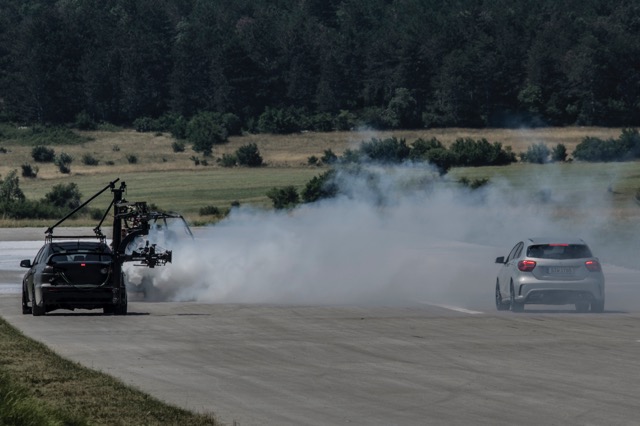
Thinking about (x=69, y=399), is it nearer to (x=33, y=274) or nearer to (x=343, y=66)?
(x=33, y=274)

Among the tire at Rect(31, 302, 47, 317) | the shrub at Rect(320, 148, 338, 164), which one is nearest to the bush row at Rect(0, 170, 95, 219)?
the shrub at Rect(320, 148, 338, 164)

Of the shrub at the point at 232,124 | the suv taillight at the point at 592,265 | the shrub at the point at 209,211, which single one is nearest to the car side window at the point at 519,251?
the suv taillight at the point at 592,265

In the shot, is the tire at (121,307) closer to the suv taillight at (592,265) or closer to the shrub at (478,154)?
the suv taillight at (592,265)

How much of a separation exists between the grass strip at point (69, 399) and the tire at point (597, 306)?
12.7 m

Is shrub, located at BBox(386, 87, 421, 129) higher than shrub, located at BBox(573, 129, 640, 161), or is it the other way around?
shrub, located at BBox(386, 87, 421, 129)

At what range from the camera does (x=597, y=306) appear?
28.5 meters

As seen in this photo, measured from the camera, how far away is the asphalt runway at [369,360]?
49.2 feet

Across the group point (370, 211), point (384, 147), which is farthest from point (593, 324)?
point (384, 147)

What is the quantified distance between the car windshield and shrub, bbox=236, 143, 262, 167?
9165 centimetres

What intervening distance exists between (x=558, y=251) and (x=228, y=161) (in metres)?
93.4

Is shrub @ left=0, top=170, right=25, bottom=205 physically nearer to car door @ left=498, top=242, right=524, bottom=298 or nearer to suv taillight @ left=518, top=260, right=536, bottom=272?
car door @ left=498, top=242, right=524, bottom=298

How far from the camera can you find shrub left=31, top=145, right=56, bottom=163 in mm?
122438

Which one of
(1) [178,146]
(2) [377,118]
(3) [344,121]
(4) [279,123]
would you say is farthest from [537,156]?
(4) [279,123]

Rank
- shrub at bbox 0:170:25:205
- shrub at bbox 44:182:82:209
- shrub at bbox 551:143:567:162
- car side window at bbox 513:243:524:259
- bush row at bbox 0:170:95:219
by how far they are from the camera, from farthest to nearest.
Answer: shrub at bbox 0:170:25:205, shrub at bbox 44:182:82:209, shrub at bbox 551:143:567:162, bush row at bbox 0:170:95:219, car side window at bbox 513:243:524:259
